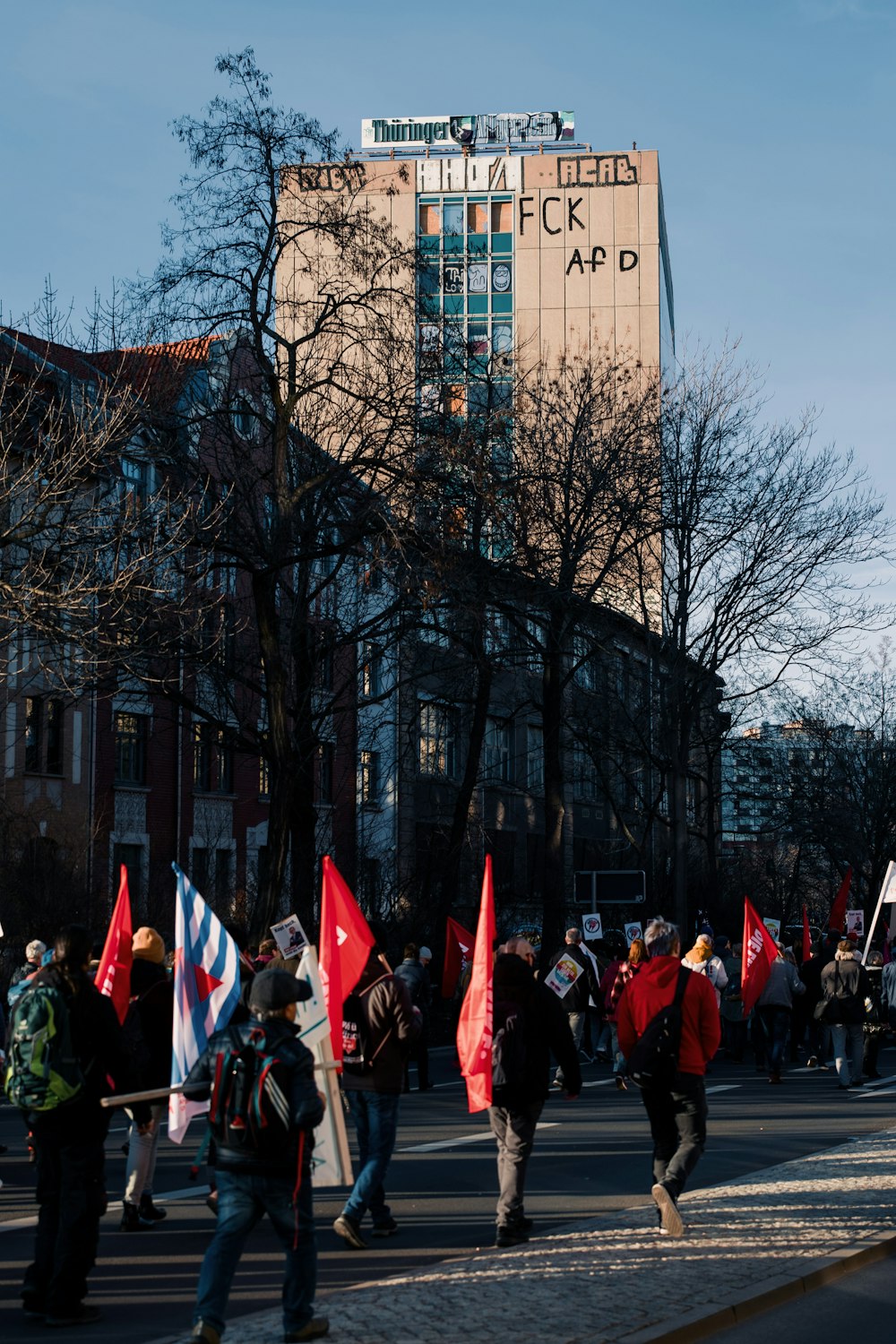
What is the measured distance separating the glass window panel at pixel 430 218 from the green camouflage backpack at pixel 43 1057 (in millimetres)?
75939

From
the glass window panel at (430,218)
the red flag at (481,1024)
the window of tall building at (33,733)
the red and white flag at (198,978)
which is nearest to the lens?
the red and white flag at (198,978)

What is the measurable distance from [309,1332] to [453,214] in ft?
256

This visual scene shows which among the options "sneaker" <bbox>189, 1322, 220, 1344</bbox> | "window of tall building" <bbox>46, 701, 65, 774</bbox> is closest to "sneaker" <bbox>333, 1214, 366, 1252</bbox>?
"sneaker" <bbox>189, 1322, 220, 1344</bbox>

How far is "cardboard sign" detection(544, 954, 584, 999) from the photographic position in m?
20.7

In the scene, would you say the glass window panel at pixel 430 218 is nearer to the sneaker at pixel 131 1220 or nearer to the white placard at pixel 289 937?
the white placard at pixel 289 937

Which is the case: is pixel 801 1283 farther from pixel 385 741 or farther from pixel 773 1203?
pixel 385 741

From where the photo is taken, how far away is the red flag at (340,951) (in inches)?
400

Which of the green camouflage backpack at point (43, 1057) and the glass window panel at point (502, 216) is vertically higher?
the glass window panel at point (502, 216)

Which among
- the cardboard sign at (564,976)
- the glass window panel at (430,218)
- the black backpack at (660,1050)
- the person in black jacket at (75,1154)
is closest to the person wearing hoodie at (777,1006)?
the cardboard sign at (564,976)

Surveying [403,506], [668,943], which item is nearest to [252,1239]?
[668,943]

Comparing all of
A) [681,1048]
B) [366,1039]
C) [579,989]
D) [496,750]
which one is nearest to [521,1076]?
[681,1048]

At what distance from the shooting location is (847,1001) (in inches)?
774

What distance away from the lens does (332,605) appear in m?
31.5

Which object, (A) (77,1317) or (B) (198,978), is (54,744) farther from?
(A) (77,1317)
